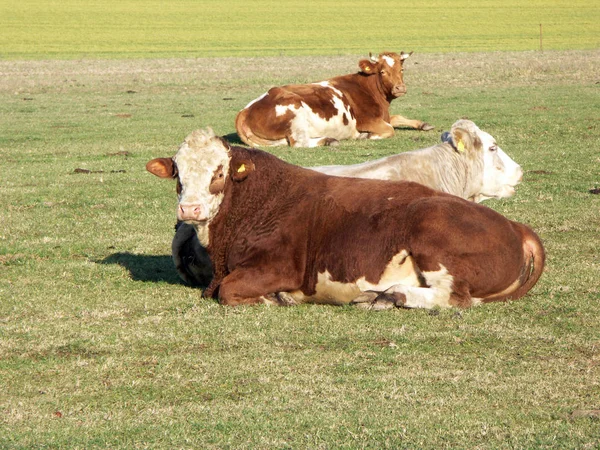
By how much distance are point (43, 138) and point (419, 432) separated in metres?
16.6

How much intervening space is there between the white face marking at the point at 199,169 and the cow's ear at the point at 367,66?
12.3 m

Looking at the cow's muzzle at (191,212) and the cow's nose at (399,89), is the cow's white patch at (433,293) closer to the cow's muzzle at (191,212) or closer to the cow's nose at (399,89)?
the cow's muzzle at (191,212)

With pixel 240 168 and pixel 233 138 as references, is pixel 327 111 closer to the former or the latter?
pixel 233 138

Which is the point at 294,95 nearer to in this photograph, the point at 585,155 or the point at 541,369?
the point at 585,155

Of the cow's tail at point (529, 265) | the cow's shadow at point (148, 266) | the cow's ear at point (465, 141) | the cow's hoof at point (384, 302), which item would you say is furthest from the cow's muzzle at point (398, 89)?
the cow's hoof at point (384, 302)

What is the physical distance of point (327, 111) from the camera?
760 inches

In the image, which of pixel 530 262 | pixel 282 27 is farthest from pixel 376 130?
pixel 282 27

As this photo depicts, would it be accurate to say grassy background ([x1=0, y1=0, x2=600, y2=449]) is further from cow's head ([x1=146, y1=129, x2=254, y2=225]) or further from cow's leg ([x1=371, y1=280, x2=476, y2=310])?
cow's head ([x1=146, y1=129, x2=254, y2=225])

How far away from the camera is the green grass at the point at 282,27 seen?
58.8m

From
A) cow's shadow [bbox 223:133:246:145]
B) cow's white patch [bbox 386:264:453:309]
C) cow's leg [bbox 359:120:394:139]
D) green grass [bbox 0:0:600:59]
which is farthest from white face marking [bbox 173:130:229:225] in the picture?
green grass [bbox 0:0:600:59]

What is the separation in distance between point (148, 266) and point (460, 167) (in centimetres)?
347

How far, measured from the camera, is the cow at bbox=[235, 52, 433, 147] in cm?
1903

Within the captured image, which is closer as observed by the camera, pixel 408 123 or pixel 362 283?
pixel 362 283

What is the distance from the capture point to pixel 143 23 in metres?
73.6
